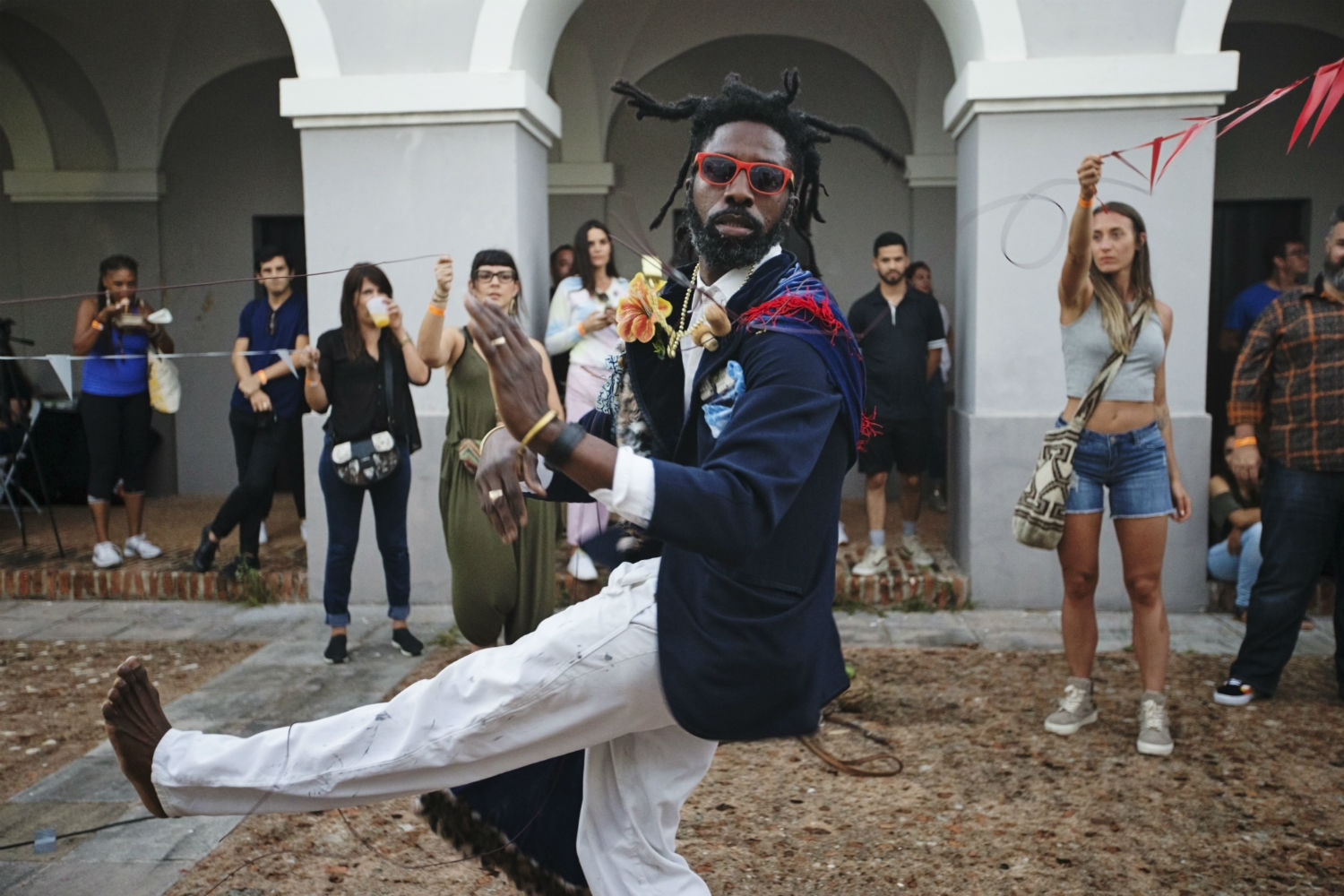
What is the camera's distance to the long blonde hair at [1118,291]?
4512 millimetres

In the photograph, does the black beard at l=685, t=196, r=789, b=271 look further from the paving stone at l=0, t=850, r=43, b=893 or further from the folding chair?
the folding chair

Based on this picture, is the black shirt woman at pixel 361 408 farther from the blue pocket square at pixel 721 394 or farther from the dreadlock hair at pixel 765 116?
the blue pocket square at pixel 721 394

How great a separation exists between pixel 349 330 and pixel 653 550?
3584 millimetres

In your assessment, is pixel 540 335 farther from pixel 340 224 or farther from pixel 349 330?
pixel 349 330

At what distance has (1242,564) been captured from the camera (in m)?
6.30

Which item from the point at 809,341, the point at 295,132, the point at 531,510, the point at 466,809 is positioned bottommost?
the point at 466,809

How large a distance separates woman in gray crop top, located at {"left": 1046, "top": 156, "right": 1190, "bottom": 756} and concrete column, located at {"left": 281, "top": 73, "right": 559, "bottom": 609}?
3.31 metres

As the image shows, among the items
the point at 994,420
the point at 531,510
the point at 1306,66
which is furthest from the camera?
the point at 1306,66

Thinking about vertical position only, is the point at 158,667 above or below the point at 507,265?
below

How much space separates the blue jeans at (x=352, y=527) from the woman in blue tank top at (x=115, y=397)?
2418 millimetres

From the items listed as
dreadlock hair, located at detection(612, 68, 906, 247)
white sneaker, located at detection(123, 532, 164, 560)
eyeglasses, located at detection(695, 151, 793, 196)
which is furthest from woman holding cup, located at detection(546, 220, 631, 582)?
eyeglasses, located at detection(695, 151, 793, 196)

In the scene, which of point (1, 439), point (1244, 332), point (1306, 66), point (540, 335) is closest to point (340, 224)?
point (540, 335)

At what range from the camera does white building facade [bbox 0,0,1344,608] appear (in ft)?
21.7

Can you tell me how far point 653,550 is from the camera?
2.60m
